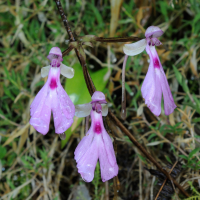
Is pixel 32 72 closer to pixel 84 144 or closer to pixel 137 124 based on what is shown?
pixel 137 124

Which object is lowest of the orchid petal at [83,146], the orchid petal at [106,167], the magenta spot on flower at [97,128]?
the orchid petal at [106,167]

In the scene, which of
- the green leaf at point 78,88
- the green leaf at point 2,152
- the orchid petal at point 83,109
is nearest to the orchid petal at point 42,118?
the orchid petal at point 83,109

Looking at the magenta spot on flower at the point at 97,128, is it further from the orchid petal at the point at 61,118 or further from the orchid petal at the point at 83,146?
the orchid petal at the point at 61,118

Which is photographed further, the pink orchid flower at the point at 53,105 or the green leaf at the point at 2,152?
the green leaf at the point at 2,152

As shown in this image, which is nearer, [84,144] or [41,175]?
[84,144]

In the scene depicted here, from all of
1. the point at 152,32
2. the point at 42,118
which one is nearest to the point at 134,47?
the point at 152,32

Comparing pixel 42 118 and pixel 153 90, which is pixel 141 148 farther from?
pixel 42 118

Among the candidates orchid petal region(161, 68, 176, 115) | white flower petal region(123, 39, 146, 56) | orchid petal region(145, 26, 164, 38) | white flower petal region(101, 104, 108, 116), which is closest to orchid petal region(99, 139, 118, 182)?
white flower petal region(101, 104, 108, 116)

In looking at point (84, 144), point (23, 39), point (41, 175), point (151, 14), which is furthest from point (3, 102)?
point (151, 14)
